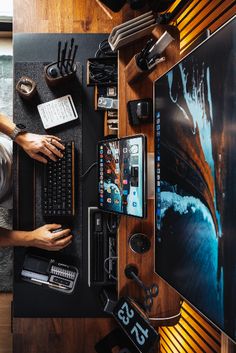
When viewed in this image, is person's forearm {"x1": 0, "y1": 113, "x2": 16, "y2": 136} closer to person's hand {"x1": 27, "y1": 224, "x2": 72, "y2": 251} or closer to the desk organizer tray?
person's hand {"x1": 27, "y1": 224, "x2": 72, "y2": 251}

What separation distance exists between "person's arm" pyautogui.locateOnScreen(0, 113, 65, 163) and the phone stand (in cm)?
31

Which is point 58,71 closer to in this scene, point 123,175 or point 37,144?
point 37,144

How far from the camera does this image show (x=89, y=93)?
180 cm

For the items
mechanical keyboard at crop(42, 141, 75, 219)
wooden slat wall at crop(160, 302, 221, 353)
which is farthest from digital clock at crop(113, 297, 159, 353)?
mechanical keyboard at crop(42, 141, 75, 219)

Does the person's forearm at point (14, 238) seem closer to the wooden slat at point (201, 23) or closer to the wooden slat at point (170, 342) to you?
the wooden slat at point (170, 342)

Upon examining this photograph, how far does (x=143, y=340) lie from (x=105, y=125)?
41.5 inches

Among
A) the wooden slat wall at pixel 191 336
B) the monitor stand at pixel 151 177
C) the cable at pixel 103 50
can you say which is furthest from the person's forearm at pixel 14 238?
the cable at pixel 103 50

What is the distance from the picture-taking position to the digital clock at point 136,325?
1186mm

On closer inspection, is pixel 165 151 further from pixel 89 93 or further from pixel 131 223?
pixel 89 93

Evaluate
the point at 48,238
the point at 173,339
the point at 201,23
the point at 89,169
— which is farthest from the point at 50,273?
the point at 201,23

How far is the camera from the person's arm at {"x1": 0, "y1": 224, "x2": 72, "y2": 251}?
5.56 feet

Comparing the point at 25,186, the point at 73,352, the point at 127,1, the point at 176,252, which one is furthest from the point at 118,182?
the point at 73,352

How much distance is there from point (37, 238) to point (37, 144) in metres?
0.50

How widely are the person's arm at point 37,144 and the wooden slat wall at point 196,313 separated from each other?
0.83m
